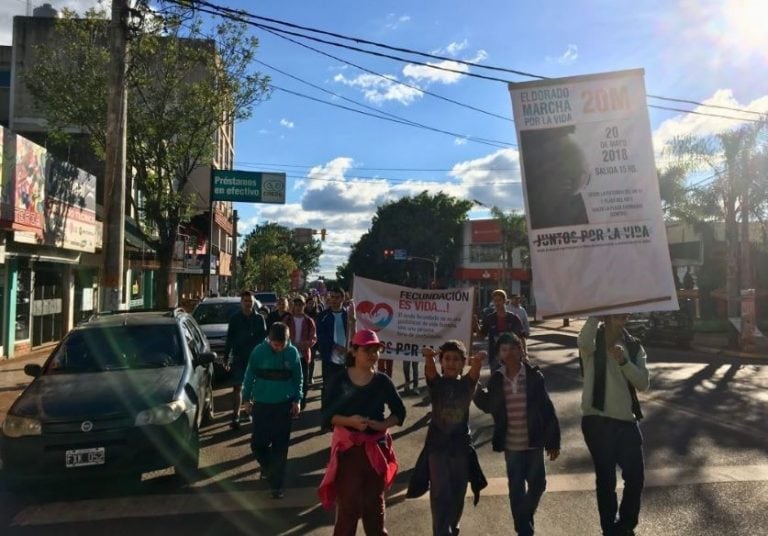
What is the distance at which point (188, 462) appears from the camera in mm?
5875

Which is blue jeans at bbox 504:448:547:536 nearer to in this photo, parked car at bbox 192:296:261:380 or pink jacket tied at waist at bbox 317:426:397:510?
pink jacket tied at waist at bbox 317:426:397:510

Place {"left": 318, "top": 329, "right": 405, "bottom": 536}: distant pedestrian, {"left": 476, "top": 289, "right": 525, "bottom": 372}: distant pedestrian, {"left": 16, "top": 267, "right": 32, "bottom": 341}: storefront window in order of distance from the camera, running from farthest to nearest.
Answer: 1. {"left": 16, "top": 267, "right": 32, "bottom": 341}: storefront window
2. {"left": 476, "top": 289, "right": 525, "bottom": 372}: distant pedestrian
3. {"left": 318, "top": 329, "right": 405, "bottom": 536}: distant pedestrian

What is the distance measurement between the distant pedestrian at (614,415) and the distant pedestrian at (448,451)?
0.87m

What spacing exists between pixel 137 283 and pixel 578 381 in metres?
21.0

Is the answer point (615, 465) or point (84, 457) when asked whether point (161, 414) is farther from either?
point (615, 465)

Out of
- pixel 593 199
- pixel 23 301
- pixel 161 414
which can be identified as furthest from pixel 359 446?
pixel 23 301

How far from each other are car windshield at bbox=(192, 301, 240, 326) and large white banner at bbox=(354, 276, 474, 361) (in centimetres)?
646

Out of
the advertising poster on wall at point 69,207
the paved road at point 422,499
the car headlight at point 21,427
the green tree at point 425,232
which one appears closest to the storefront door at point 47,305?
the advertising poster on wall at point 69,207

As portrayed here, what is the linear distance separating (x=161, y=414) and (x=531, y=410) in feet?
11.1

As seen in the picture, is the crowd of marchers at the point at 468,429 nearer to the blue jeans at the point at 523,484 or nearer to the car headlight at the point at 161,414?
the blue jeans at the point at 523,484

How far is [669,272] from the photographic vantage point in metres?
4.09

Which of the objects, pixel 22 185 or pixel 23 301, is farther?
pixel 23 301

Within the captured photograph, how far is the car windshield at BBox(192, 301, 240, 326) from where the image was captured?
48.4 feet

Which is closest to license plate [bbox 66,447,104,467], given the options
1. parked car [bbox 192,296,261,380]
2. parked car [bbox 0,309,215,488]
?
parked car [bbox 0,309,215,488]
